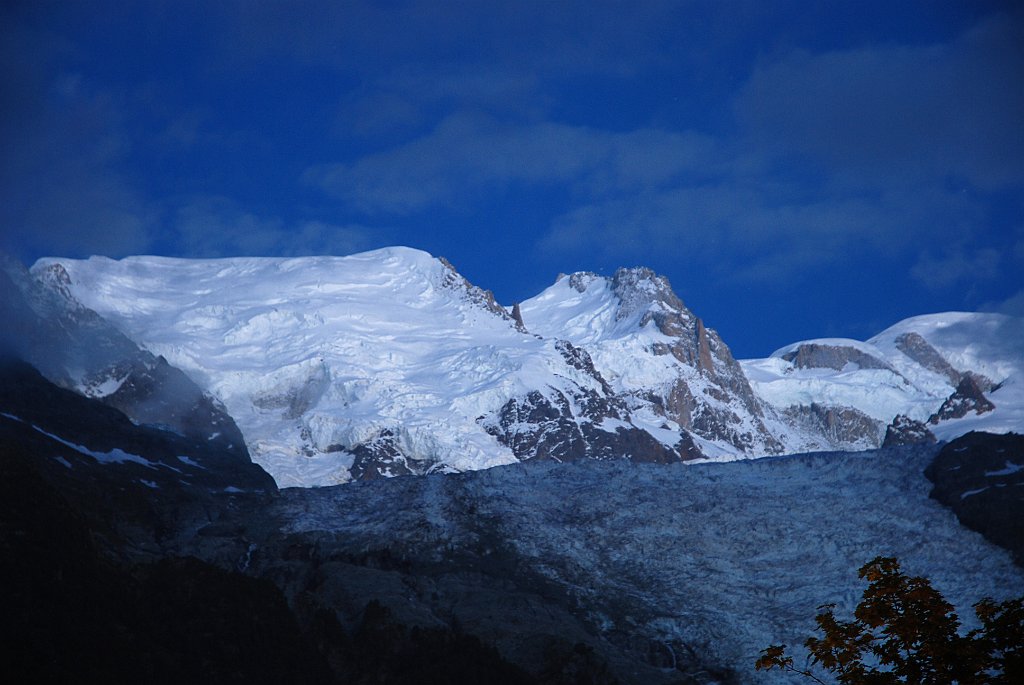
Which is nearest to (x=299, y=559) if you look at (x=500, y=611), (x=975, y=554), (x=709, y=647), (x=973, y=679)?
(x=500, y=611)

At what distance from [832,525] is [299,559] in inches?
2196

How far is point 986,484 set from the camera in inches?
5969

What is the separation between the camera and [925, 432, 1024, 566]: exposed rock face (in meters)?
140

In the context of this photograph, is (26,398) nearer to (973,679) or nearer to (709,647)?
(709,647)

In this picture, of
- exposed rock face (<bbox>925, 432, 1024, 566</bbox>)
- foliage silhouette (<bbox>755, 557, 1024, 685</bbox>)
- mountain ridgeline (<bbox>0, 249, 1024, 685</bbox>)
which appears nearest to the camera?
foliage silhouette (<bbox>755, 557, 1024, 685</bbox>)

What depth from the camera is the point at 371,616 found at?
12262 centimetres

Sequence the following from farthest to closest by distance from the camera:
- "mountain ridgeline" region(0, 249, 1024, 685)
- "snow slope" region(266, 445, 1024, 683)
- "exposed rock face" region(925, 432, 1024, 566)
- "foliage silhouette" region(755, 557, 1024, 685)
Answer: "exposed rock face" region(925, 432, 1024, 566)
"snow slope" region(266, 445, 1024, 683)
"mountain ridgeline" region(0, 249, 1024, 685)
"foliage silhouette" region(755, 557, 1024, 685)

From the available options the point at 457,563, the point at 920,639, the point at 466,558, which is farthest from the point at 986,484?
the point at 920,639

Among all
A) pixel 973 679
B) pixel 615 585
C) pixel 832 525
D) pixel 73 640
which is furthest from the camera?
pixel 832 525

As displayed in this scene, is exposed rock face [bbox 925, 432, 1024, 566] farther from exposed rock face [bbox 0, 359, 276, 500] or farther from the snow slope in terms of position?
exposed rock face [bbox 0, 359, 276, 500]

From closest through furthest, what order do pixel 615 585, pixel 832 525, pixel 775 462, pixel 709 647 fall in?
pixel 709 647 < pixel 615 585 < pixel 832 525 < pixel 775 462

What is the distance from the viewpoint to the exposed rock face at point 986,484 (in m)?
140

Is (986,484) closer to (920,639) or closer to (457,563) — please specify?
(457,563)

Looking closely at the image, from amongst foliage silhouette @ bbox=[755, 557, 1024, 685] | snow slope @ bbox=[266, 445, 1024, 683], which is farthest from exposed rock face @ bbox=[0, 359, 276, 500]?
foliage silhouette @ bbox=[755, 557, 1024, 685]
